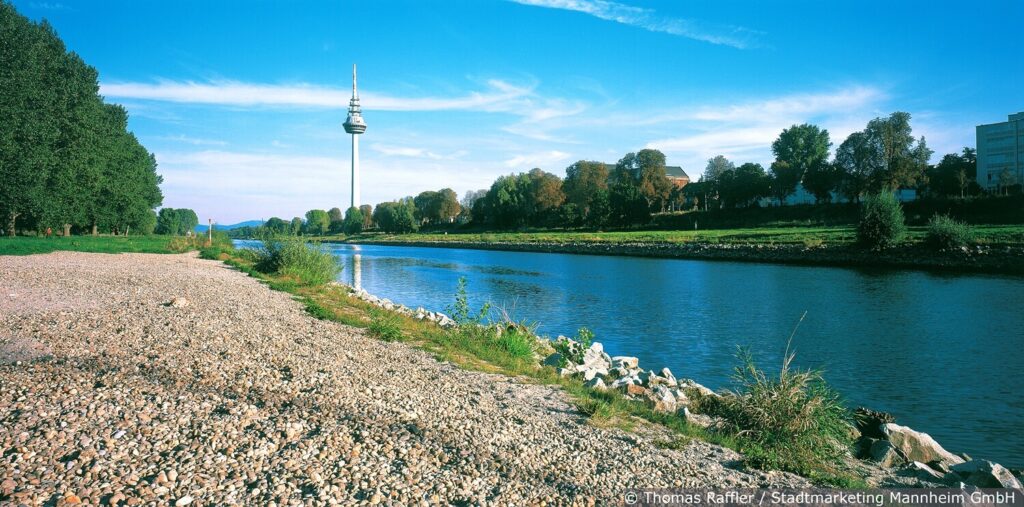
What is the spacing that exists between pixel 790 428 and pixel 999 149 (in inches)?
3786

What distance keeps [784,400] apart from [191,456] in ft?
22.1

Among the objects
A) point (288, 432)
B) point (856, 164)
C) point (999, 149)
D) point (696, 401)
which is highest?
point (999, 149)

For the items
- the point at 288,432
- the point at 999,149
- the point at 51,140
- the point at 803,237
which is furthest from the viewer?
the point at 999,149

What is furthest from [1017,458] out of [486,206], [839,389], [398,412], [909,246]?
[486,206]

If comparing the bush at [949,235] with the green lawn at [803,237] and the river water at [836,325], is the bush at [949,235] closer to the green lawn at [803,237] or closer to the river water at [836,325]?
the green lawn at [803,237]

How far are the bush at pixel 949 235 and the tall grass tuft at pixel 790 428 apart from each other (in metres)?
41.2

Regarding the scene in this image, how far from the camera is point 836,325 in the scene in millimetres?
19656

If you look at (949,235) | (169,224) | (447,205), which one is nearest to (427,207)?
(447,205)

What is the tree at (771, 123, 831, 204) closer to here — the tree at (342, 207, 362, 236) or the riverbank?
the riverbank

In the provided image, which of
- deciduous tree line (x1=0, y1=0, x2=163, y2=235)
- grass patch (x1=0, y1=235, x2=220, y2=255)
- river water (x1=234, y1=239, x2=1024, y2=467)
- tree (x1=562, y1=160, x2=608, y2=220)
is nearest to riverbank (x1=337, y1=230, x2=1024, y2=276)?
river water (x1=234, y1=239, x2=1024, y2=467)

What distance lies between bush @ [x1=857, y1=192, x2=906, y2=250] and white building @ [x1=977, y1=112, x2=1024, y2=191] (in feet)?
143

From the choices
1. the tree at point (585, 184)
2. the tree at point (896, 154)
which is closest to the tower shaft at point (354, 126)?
the tree at point (585, 184)

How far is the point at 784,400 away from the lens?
7.39 meters

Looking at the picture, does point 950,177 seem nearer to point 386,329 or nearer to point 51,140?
point 386,329
